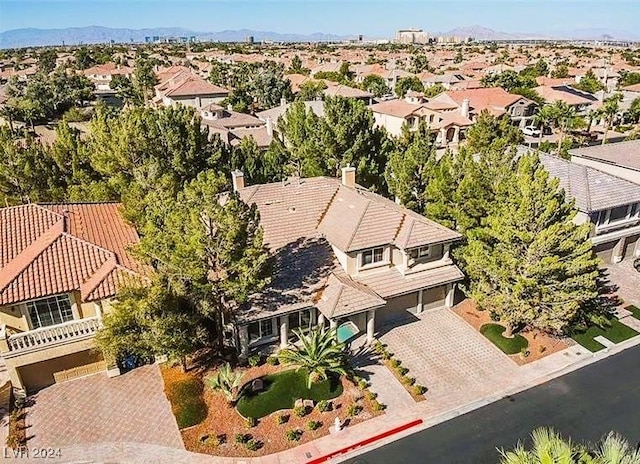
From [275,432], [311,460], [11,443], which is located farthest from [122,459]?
[311,460]

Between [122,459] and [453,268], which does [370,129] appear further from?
[122,459]

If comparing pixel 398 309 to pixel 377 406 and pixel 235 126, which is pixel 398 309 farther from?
pixel 235 126

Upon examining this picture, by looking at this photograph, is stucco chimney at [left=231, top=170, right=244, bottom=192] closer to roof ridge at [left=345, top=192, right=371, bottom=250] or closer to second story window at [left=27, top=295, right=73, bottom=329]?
roof ridge at [left=345, top=192, right=371, bottom=250]

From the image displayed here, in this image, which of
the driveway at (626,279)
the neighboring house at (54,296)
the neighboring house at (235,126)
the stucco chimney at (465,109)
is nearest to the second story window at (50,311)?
the neighboring house at (54,296)

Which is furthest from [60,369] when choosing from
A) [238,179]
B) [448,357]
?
[448,357]

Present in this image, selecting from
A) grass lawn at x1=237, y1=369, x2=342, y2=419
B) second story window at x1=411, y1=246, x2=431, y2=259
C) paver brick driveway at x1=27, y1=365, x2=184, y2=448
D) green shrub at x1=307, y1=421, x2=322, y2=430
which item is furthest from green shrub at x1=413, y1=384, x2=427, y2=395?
paver brick driveway at x1=27, y1=365, x2=184, y2=448

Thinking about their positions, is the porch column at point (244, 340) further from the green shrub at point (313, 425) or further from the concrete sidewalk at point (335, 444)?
the concrete sidewalk at point (335, 444)

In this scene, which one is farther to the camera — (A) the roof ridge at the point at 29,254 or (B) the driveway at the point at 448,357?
(B) the driveway at the point at 448,357
